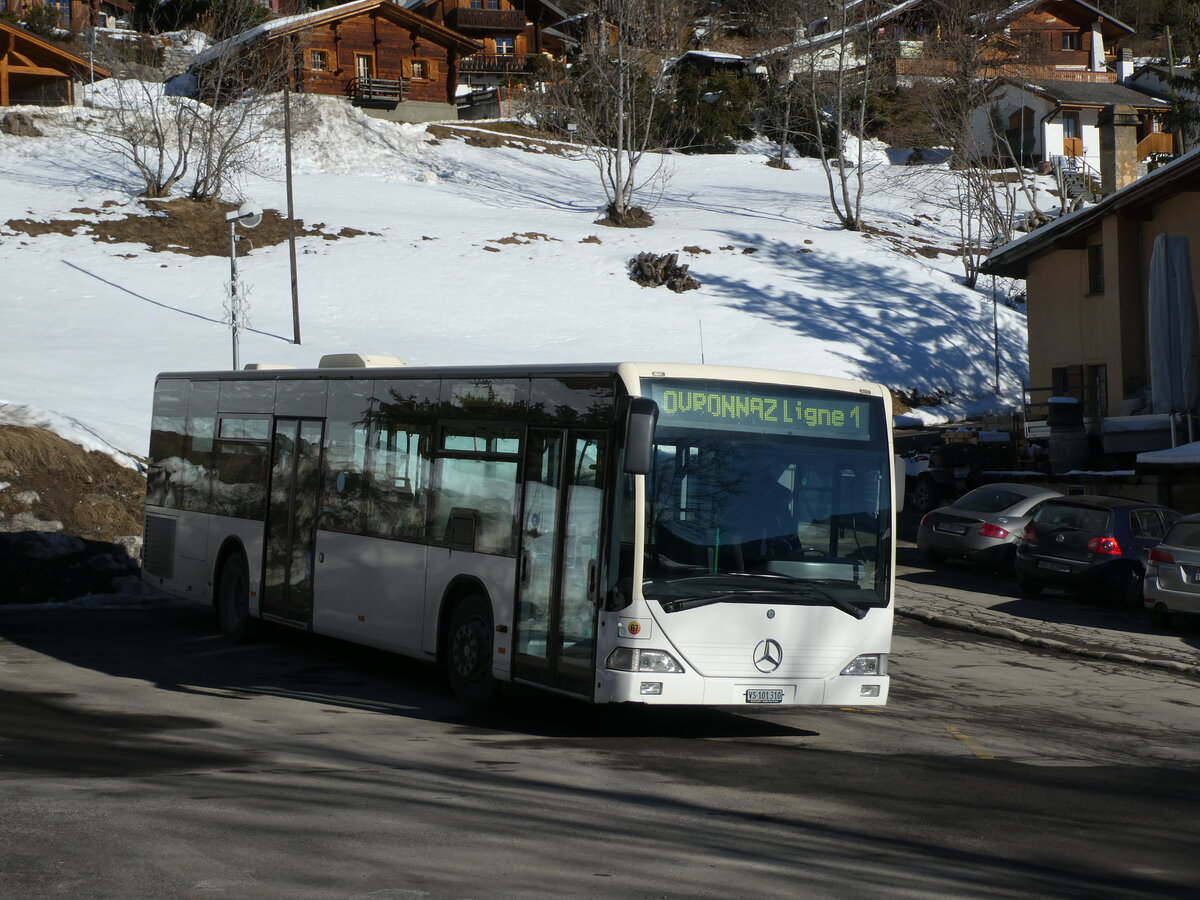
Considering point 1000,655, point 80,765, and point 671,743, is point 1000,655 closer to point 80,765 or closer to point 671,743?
point 671,743

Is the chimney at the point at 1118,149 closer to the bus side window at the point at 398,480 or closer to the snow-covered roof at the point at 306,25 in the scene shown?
the bus side window at the point at 398,480

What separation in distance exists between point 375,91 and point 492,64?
14165mm

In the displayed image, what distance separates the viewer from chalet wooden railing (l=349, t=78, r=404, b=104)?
257 feet

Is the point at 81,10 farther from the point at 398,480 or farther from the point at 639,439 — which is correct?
the point at 639,439

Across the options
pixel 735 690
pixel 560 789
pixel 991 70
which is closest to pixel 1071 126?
pixel 991 70

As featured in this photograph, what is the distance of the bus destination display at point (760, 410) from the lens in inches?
409

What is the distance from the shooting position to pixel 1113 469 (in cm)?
2950

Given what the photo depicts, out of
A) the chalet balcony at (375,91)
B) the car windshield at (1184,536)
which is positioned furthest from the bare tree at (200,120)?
the car windshield at (1184,536)

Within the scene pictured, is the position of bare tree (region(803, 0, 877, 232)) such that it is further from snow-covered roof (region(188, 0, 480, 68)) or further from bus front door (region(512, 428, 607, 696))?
bus front door (region(512, 428, 607, 696))

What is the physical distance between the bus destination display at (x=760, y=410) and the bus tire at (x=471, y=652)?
242 centimetres

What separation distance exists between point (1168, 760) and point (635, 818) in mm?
4655

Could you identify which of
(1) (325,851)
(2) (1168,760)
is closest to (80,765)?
(1) (325,851)

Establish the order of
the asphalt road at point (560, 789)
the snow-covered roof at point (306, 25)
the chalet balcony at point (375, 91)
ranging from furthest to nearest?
1. the chalet balcony at point (375, 91)
2. the snow-covered roof at point (306, 25)
3. the asphalt road at point (560, 789)

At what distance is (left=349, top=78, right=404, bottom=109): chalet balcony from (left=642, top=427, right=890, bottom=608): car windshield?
71818 mm
